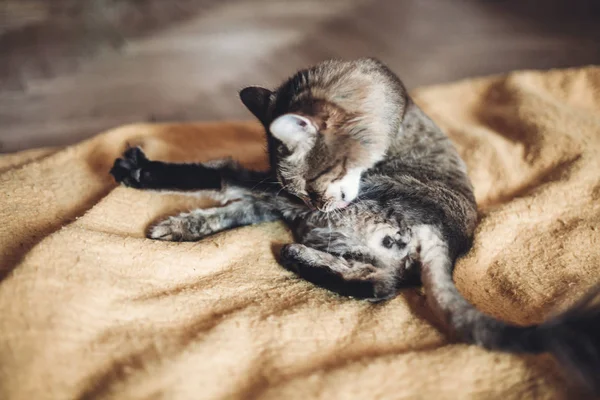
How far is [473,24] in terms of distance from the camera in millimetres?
3650

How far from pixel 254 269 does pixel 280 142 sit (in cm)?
38

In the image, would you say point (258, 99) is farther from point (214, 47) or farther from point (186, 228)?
point (214, 47)

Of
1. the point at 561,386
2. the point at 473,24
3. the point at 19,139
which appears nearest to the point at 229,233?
the point at 561,386

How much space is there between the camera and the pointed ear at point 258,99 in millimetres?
1556

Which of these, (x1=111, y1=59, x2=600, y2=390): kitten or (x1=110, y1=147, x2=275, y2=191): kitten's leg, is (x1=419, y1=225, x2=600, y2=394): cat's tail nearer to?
(x1=111, y1=59, x2=600, y2=390): kitten

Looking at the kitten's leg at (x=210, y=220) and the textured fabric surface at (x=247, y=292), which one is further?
the kitten's leg at (x=210, y=220)

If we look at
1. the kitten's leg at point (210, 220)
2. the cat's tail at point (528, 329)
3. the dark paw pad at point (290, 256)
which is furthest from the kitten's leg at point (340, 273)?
the kitten's leg at point (210, 220)

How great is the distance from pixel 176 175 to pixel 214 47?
2.04 meters

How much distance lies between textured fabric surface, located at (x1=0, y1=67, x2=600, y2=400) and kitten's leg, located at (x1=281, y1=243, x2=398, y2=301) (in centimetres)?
3

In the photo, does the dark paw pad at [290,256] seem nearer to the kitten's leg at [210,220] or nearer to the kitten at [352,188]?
the kitten at [352,188]

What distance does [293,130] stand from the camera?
131cm

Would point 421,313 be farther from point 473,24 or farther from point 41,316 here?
point 473,24

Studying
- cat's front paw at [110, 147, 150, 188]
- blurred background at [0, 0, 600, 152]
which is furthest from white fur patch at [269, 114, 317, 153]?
blurred background at [0, 0, 600, 152]

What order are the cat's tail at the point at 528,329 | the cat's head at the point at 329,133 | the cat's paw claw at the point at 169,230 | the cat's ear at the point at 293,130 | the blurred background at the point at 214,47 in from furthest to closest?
the blurred background at the point at 214,47, the cat's paw claw at the point at 169,230, the cat's head at the point at 329,133, the cat's ear at the point at 293,130, the cat's tail at the point at 528,329
